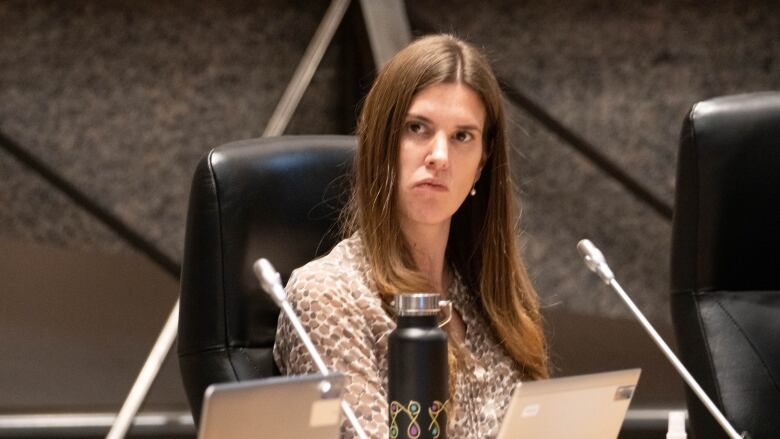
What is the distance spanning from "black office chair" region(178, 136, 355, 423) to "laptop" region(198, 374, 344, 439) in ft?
2.19

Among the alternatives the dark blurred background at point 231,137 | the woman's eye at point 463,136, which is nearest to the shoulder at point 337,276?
the woman's eye at point 463,136

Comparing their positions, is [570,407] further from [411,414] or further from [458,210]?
[458,210]

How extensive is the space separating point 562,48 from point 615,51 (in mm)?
134

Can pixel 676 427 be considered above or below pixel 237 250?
below

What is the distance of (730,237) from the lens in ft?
7.47

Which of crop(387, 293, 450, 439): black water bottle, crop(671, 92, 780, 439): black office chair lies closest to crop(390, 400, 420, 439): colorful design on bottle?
crop(387, 293, 450, 439): black water bottle

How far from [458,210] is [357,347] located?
43cm

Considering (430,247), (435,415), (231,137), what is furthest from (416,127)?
(231,137)

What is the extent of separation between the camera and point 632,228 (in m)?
3.64

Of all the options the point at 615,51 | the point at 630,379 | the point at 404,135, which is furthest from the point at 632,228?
the point at 630,379

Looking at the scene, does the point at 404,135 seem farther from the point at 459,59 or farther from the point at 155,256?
the point at 155,256

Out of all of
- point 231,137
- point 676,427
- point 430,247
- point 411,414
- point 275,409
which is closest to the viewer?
point 275,409

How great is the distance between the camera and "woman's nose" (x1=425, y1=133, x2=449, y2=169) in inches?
81.0

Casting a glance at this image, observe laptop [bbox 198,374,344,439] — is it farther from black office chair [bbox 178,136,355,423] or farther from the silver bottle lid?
black office chair [bbox 178,136,355,423]
